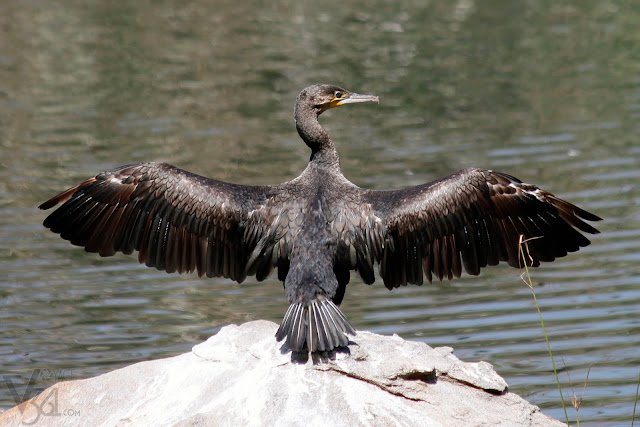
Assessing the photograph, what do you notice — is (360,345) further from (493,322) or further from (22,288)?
(22,288)

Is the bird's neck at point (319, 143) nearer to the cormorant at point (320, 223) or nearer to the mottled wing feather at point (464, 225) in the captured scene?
the cormorant at point (320, 223)

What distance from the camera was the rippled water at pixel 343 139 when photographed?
9.31 meters

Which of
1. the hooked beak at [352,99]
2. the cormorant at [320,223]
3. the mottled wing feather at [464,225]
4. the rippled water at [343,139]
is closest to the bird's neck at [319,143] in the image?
the cormorant at [320,223]

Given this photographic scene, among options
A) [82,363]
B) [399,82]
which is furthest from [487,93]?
[82,363]

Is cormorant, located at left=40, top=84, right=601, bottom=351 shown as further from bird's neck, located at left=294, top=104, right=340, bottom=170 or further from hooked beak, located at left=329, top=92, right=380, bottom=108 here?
hooked beak, located at left=329, top=92, right=380, bottom=108

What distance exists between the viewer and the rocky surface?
245 inches

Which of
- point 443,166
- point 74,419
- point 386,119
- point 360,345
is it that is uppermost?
point 386,119

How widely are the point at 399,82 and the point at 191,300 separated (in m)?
8.95

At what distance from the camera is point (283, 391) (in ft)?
20.7

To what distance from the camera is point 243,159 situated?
14.4 metres

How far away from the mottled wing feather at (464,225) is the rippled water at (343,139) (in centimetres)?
128

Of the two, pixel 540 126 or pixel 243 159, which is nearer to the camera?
pixel 243 159

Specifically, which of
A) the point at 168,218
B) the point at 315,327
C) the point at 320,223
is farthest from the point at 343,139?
the point at 315,327

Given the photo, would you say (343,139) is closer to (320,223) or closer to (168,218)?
(168,218)
